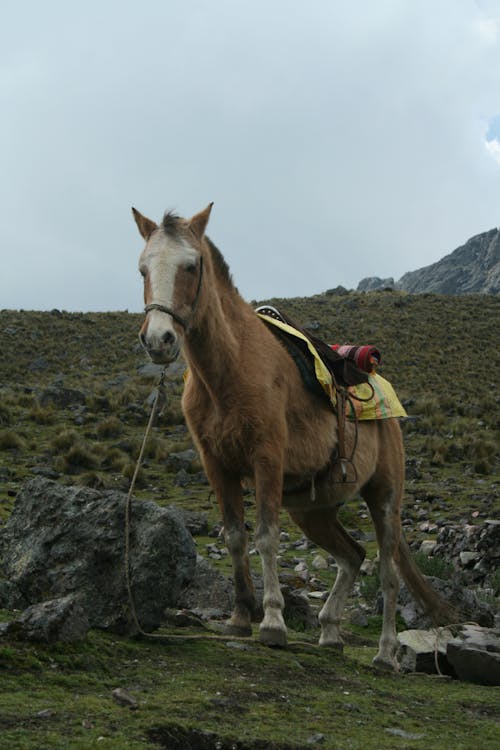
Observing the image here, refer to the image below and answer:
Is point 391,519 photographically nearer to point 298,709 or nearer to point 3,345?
point 298,709

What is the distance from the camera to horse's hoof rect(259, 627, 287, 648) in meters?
6.01

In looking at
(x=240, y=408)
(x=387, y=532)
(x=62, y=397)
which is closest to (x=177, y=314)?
(x=240, y=408)

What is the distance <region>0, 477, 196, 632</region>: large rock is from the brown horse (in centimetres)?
58

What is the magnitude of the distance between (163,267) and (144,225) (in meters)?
0.74

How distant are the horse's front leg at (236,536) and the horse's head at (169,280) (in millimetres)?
1367

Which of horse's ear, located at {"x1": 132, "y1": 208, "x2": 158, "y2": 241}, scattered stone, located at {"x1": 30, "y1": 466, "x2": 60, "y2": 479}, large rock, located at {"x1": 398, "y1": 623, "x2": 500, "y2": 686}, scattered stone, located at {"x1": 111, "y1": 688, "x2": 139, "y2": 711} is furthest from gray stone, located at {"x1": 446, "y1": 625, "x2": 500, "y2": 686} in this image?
scattered stone, located at {"x1": 30, "y1": 466, "x2": 60, "y2": 479}

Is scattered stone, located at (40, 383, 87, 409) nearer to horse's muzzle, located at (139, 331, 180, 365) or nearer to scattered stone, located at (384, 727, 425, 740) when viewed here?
horse's muzzle, located at (139, 331, 180, 365)

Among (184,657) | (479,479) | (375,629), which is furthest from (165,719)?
(479,479)

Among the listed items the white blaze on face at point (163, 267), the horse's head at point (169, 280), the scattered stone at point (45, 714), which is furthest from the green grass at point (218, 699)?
the white blaze on face at point (163, 267)

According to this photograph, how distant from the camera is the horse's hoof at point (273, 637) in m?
6.01

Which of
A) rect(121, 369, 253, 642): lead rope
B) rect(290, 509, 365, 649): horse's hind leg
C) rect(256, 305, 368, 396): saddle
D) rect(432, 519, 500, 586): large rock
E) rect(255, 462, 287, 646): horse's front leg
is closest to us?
rect(121, 369, 253, 642): lead rope

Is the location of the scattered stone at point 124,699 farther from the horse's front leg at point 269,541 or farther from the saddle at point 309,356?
the saddle at point 309,356

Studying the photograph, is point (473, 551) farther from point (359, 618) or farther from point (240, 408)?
point (240, 408)

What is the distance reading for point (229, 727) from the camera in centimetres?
390
